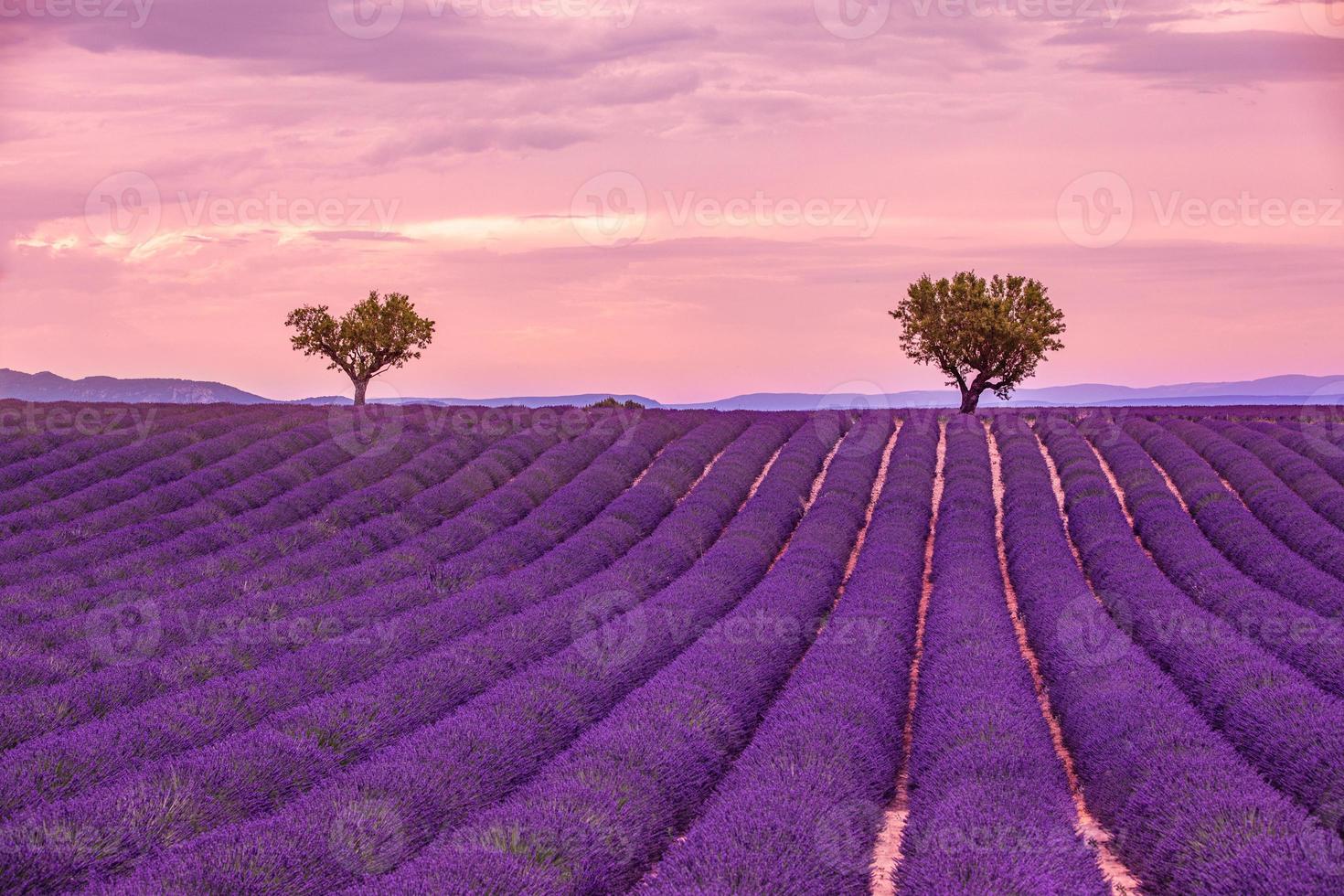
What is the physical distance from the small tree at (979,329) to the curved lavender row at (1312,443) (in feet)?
23.3

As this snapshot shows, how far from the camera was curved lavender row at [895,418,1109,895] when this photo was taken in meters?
4.43

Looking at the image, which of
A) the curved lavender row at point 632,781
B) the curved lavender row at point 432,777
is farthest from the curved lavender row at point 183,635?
the curved lavender row at point 632,781

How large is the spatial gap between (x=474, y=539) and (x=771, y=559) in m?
3.60

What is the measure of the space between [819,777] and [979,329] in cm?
2830

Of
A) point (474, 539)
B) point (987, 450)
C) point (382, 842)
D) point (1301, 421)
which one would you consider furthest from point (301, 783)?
point (1301, 421)

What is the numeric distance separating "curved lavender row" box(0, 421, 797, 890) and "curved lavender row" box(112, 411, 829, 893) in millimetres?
303

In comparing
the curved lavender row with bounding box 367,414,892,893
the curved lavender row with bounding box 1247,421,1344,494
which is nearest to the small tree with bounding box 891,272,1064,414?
the curved lavender row with bounding box 1247,421,1344,494

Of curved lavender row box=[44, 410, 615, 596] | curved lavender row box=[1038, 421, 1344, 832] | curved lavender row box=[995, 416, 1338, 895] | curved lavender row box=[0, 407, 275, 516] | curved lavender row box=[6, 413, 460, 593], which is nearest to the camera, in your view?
curved lavender row box=[995, 416, 1338, 895]

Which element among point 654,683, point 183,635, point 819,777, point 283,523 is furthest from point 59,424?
point 819,777

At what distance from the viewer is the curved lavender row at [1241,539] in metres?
10.8

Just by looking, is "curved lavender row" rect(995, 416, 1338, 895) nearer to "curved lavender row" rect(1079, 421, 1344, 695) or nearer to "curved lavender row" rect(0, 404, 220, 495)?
"curved lavender row" rect(1079, 421, 1344, 695)

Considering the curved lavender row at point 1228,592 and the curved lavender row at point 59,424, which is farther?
the curved lavender row at point 59,424

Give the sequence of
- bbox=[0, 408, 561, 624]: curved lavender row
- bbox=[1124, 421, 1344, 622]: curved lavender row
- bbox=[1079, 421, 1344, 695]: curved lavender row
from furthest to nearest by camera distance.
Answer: bbox=[0, 408, 561, 624]: curved lavender row
bbox=[1124, 421, 1344, 622]: curved lavender row
bbox=[1079, 421, 1344, 695]: curved lavender row

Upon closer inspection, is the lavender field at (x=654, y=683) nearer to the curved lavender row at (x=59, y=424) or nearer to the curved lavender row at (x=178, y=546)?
the curved lavender row at (x=178, y=546)
